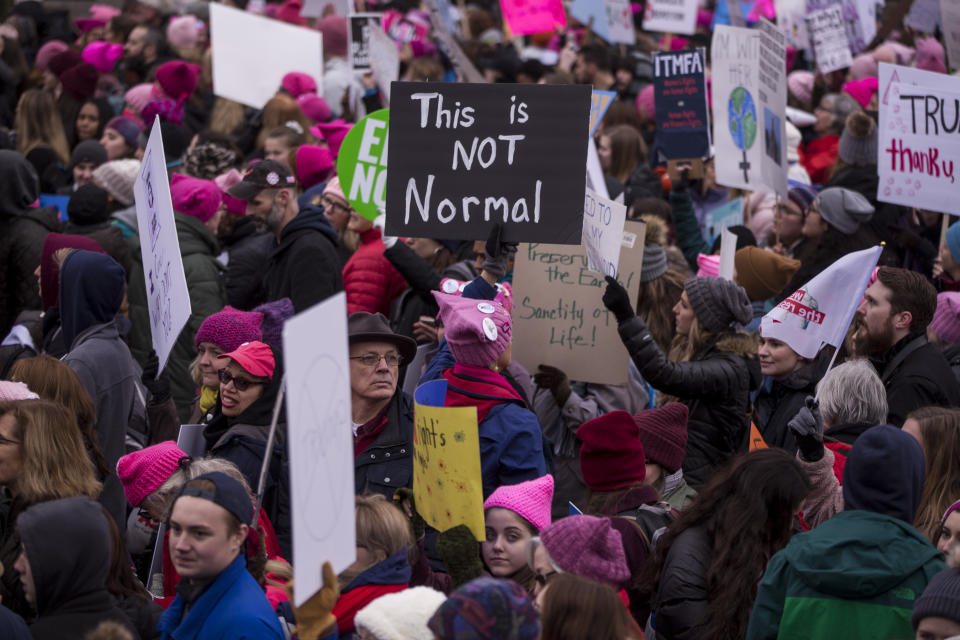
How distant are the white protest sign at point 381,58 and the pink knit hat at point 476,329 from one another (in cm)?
646

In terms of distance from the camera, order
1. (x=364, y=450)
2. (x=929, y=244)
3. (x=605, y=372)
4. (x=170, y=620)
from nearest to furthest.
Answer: (x=170, y=620) < (x=364, y=450) < (x=605, y=372) < (x=929, y=244)

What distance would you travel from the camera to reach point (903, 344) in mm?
5680

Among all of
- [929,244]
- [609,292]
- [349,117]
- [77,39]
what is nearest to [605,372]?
[609,292]

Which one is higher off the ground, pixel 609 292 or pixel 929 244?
pixel 609 292

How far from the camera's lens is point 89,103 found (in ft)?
39.1

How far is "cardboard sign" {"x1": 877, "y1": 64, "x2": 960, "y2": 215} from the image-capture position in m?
7.40

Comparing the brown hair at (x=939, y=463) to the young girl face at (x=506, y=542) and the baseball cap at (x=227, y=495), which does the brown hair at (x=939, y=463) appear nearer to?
the young girl face at (x=506, y=542)

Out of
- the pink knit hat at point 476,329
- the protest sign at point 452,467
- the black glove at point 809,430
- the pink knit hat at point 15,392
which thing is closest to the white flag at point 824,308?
the black glove at point 809,430

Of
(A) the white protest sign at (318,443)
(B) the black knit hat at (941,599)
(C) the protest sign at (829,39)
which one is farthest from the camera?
(C) the protest sign at (829,39)

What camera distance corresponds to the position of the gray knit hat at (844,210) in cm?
816

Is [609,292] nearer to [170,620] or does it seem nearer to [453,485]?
[453,485]

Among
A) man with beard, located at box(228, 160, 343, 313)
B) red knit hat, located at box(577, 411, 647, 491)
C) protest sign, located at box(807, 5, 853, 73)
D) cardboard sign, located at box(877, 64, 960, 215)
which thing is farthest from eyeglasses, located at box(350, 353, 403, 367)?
protest sign, located at box(807, 5, 853, 73)

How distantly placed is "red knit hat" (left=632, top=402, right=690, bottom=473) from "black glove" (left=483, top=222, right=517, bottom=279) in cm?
83

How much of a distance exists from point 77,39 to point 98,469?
519 inches
